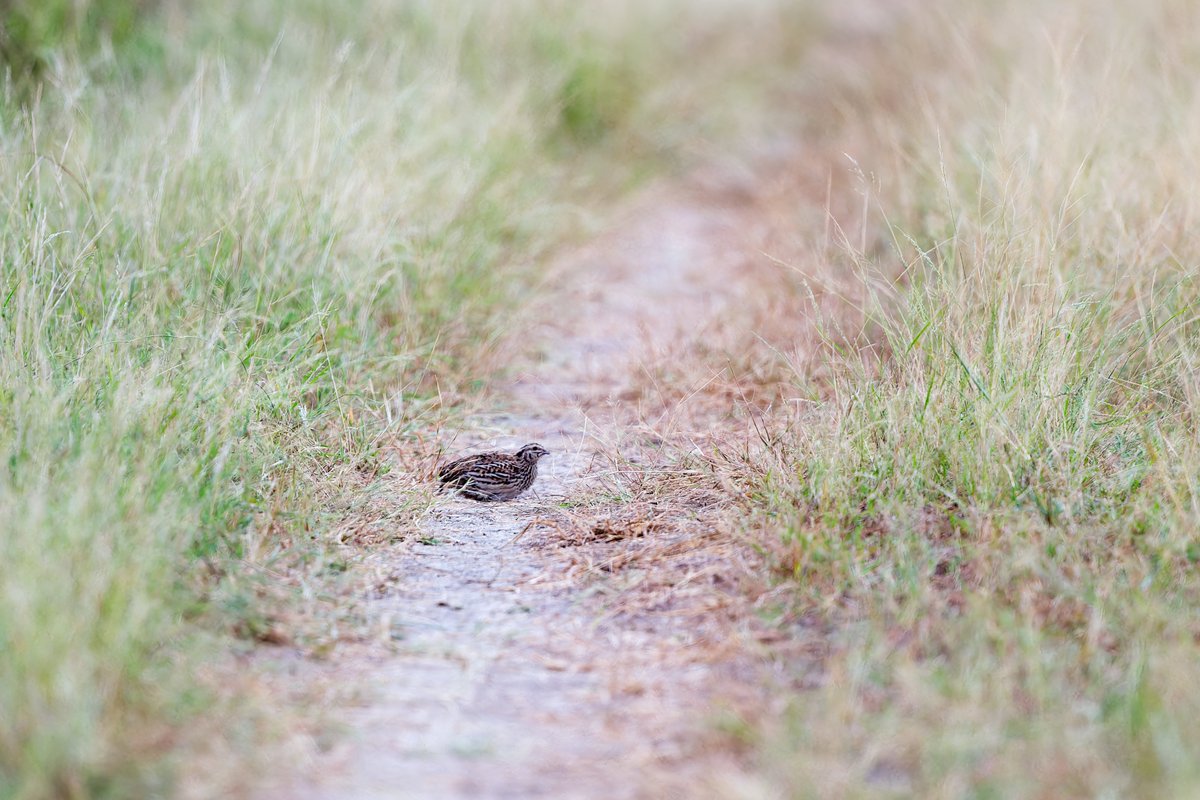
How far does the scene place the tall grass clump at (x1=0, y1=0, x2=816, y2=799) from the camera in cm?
257

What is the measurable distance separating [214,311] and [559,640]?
1867 mm

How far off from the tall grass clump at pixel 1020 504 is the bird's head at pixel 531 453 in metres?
0.84

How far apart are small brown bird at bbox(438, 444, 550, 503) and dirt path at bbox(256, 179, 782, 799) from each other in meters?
0.05

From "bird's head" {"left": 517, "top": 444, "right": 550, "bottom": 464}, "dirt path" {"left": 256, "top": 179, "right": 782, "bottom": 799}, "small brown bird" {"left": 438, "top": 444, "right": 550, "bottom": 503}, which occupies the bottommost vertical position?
"dirt path" {"left": 256, "top": 179, "right": 782, "bottom": 799}

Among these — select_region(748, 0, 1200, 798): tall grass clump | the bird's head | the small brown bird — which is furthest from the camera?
the bird's head

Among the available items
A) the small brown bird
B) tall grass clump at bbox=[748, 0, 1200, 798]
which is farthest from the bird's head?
tall grass clump at bbox=[748, 0, 1200, 798]

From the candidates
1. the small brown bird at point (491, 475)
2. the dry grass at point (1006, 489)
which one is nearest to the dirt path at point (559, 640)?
the small brown bird at point (491, 475)

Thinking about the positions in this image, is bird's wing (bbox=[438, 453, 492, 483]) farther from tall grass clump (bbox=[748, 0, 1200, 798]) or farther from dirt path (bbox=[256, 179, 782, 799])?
tall grass clump (bbox=[748, 0, 1200, 798])

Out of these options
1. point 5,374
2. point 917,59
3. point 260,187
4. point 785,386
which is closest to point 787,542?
point 785,386

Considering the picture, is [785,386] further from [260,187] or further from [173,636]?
[173,636]

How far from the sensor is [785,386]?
15.9 ft

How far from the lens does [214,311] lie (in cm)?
432

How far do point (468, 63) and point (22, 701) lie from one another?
583 cm

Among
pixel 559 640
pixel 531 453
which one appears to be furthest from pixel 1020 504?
pixel 531 453
